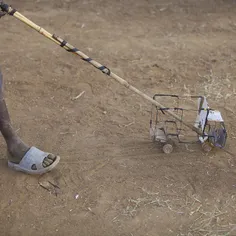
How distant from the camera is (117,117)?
4.25 m

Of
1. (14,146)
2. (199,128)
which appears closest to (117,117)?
(199,128)

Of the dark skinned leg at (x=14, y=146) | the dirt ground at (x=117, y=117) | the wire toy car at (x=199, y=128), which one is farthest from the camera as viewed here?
the wire toy car at (x=199, y=128)

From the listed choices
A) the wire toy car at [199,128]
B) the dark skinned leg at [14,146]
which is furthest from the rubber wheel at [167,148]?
the dark skinned leg at [14,146]

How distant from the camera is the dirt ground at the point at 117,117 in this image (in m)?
3.20

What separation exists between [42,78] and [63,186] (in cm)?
182

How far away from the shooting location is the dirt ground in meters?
3.20

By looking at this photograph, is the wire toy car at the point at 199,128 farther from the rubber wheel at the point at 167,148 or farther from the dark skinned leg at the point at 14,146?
the dark skinned leg at the point at 14,146

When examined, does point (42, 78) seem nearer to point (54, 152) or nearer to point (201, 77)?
point (54, 152)

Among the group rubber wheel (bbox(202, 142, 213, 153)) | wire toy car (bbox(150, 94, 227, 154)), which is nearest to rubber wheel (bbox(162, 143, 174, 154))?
wire toy car (bbox(150, 94, 227, 154))

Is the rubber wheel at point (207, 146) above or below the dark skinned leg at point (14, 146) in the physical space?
below

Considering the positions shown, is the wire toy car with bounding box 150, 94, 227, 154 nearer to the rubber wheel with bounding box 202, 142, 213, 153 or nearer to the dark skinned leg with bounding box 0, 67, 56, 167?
the rubber wheel with bounding box 202, 142, 213, 153

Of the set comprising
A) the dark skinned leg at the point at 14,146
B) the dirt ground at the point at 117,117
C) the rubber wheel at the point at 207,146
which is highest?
the dark skinned leg at the point at 14,146

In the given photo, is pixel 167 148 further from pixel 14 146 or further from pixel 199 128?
pixel 14 146

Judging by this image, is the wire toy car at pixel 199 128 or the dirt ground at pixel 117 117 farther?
the wire toy car at pixel 199 128
